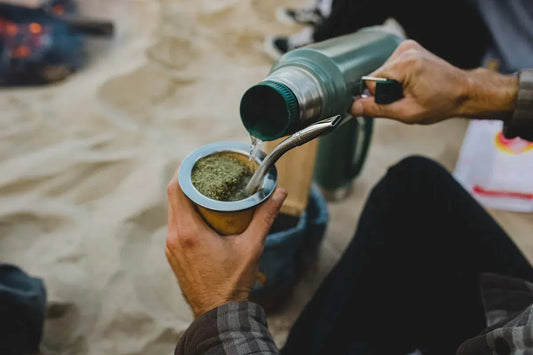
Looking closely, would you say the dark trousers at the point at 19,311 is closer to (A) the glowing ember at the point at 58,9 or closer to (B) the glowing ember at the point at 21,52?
(B) the glowing ember at the point at 21,52

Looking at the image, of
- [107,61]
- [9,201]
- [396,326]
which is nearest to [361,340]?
[396,326]

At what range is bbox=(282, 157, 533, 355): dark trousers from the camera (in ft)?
2.71

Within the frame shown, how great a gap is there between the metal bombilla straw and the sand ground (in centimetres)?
66

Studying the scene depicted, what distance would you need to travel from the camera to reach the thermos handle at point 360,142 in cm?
140

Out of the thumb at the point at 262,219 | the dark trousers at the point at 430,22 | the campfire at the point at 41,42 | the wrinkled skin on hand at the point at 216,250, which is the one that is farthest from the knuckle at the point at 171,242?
the campfire at the point at 41,42

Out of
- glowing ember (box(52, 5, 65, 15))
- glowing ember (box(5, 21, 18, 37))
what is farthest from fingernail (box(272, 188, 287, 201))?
glowing ember (box(52, 5, 65, 15))

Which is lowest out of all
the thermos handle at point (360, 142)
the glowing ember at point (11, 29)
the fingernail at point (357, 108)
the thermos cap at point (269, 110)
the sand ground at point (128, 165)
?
the sand ground at point (128, 165)

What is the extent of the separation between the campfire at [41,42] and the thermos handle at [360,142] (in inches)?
49.1

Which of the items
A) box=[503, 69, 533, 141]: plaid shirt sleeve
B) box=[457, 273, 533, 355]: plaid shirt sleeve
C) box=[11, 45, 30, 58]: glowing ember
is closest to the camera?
box=[457, 273, 533, 355]: plaid shirt sleeve

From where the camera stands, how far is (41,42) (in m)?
1.92

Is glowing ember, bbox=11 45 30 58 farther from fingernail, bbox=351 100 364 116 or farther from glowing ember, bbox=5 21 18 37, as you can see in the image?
fingernail, bbox=351 100 364 116

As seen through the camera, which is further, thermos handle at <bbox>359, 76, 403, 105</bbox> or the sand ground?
the sand ground

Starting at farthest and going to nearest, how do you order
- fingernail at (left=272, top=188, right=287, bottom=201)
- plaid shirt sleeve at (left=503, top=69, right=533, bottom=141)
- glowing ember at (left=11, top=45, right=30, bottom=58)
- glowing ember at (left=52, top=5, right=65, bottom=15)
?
1. glowing ember at (left=52, top=5, right=65, bottom=15)
2. glowing ember at (left=11, top=45, right=30, bottom=58)
3. plaid shirt sleeve at (left=503, top=69, right=533, bottom=141)
4. fingernail at (left=272, top=188, right=287, bottom=201)

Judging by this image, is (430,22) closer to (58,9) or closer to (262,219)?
(262,219)
